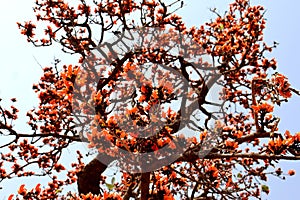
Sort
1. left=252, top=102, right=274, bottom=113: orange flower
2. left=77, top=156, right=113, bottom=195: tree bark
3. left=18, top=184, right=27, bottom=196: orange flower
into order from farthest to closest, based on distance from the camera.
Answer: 1. left=77, top=156, right=113, bottom=195: tree bark
2. left=18, top=184, right=27, bottom=196: orange flower
3. left=252, top=102, right=274, bottom=113: orange flower

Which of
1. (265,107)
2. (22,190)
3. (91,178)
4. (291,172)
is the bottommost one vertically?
(22,190)

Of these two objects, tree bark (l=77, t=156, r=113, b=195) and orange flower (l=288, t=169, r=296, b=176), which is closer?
tree bark (l=77, t=156, r=113, b=195)

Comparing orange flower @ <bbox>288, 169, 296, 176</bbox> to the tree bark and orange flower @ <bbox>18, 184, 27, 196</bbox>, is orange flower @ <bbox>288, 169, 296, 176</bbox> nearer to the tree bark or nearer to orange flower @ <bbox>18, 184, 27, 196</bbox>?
the tree bark

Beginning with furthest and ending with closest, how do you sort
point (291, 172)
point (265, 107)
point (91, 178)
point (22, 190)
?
1. point (291, 172)
2. point (91, 178)
3. point (22, 190)
4. point (265, 107)

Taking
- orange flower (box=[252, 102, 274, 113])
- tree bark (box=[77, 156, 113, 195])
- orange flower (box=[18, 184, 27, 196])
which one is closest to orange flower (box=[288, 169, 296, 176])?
orange flower (box=[252, 102, 274, 113])

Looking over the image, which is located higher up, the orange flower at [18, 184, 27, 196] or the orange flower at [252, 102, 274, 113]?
the orange flower at [252, 102, 274, 113]

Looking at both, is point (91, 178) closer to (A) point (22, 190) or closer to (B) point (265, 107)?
(A) point (22, 190)

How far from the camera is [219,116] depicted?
629cm

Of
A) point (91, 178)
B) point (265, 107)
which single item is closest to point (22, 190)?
point (91, 178)

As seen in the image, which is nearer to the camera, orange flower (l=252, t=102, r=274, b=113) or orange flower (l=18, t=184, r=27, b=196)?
orange flower (l=252, t=102, r=274, b=113)

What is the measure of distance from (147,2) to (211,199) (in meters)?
4.30

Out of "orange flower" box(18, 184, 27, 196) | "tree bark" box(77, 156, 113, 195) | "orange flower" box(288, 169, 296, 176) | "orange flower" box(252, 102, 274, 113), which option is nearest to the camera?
"orange flower" box(252, 102, 274, 113)

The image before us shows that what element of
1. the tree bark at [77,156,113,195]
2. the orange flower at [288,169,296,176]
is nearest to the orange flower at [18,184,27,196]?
the tree bark at [77,156,113,195]

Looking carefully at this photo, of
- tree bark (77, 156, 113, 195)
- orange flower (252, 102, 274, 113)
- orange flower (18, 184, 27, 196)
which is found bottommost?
orange flower (18, 184, 27, 196)
